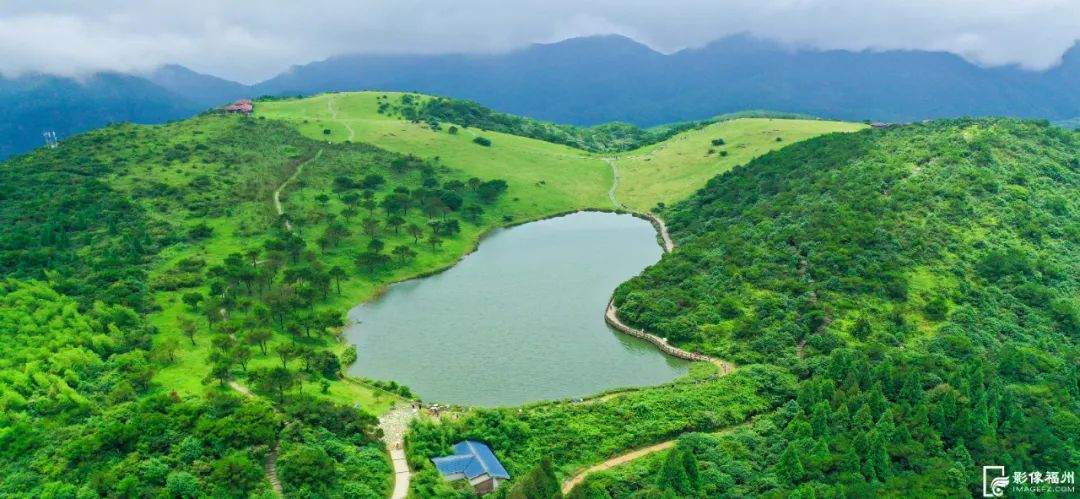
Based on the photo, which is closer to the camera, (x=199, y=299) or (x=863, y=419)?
(x=863, y=419)

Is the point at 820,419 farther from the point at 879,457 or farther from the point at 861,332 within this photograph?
the point at 861,332

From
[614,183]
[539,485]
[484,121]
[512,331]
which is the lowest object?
[539,485]

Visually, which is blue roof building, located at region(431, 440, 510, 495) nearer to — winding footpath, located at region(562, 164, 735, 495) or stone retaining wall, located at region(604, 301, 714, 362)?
winding footpath, located at region(562, 164, 735, 495)

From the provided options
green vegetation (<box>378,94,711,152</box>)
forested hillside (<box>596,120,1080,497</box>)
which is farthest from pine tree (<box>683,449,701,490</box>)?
green vegetation (<box>378,94,711,152</box>)

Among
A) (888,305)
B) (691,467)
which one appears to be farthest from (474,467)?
(888,305)

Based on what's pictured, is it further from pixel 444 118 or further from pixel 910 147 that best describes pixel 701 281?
pixel 444 118

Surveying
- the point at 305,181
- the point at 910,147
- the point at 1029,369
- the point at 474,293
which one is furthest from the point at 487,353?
the point at 910,147

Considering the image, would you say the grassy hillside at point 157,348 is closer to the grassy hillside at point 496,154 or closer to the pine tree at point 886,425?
the pine tree at point 886,425
